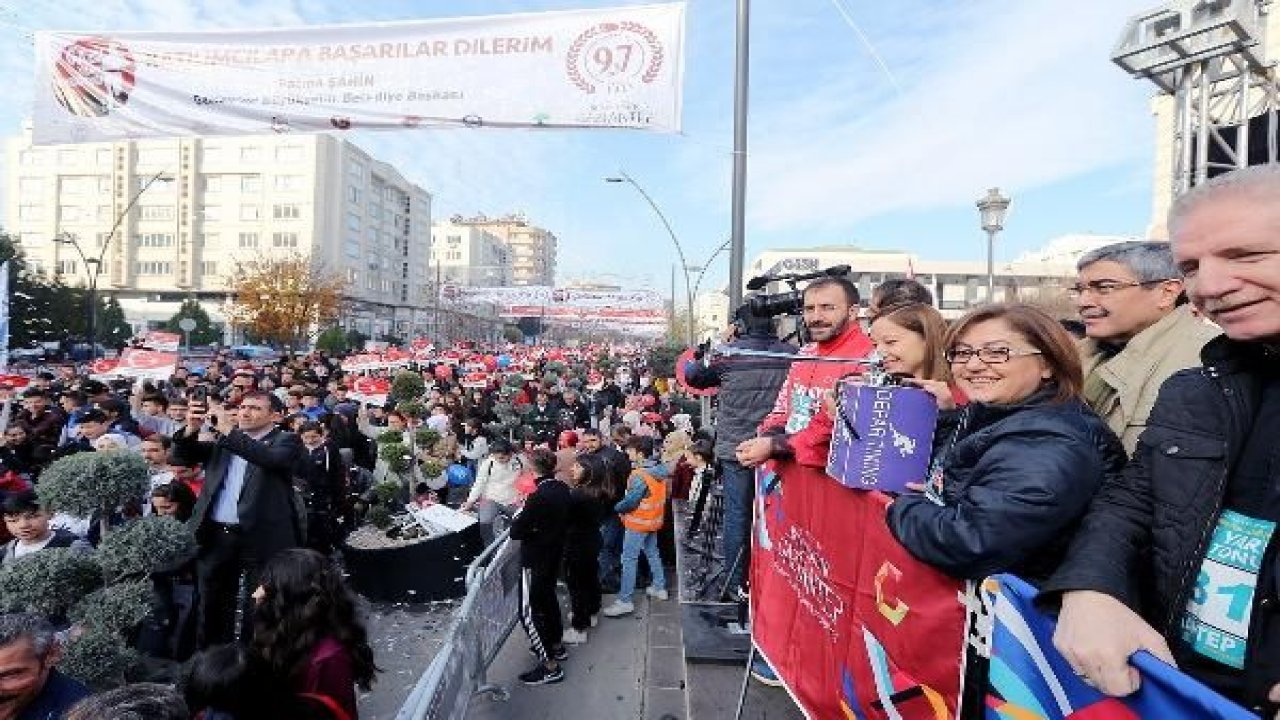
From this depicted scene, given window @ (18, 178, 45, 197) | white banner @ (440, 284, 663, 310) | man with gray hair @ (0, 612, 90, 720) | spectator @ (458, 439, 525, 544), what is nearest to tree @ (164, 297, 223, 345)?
white banner @ (440, 284, 663, 310)

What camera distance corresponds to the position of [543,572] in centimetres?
533

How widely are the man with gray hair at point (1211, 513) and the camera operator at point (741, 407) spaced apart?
3067 millimetres

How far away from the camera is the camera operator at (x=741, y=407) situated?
4.59 meters

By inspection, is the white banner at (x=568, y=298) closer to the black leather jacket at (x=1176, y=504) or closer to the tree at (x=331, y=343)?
the tree at (x=331, y=343)

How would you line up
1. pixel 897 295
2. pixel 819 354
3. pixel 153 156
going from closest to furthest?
pixel 897 295
pixel 819 354
pixel 153 156

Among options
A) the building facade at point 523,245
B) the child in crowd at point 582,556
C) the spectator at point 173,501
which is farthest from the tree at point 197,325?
the building facade at point 523,245

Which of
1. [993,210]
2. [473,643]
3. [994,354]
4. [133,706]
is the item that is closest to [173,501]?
[473,643]

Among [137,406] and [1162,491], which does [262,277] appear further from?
[1162,491]

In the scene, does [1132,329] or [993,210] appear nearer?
[1132,329]

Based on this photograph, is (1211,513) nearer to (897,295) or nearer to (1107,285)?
(1107,285)

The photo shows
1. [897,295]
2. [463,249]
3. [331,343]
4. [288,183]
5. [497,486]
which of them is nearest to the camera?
[897,295]

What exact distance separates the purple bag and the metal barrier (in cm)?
199

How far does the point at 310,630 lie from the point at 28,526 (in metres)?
3.23

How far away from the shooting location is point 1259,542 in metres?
1.23
